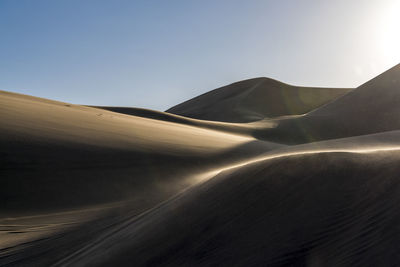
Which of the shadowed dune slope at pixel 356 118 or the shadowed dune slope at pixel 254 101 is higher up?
the shadowed dune slope at pixel 254 101

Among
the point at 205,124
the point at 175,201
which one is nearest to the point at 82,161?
the point at 175,201

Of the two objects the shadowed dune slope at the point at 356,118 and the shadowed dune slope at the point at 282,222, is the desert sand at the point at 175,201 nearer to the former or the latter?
the shadowed dune slope at the point at 282,222

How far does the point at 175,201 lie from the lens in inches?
172

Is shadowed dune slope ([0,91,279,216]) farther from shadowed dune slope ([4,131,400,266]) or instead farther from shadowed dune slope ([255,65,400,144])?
shadowed dune slope ([255,65,400,144])

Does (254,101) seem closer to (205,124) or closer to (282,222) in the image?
(205,124)

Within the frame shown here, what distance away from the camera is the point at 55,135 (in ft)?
25.0

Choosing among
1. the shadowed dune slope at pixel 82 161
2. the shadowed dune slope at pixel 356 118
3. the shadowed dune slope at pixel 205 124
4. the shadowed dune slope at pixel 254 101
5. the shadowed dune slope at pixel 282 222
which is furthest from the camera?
the shadowed dune slope at pixel 254 101

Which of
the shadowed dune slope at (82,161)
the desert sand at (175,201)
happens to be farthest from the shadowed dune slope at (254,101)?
the desert sand at (175,201)

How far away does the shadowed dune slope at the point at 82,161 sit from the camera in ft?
18.5

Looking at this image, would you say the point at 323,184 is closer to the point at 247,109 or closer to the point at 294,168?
the point at 294,168

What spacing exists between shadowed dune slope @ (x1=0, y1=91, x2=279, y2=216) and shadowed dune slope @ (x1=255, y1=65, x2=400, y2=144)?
1038 centimetres

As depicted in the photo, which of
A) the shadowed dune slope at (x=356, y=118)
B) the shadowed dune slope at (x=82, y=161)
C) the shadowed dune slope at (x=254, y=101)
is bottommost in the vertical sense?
the shadowed dune slope at (x=82, y=161)

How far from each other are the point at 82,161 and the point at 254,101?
41.2 m

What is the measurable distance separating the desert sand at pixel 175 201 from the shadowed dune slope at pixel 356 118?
11688 mm
